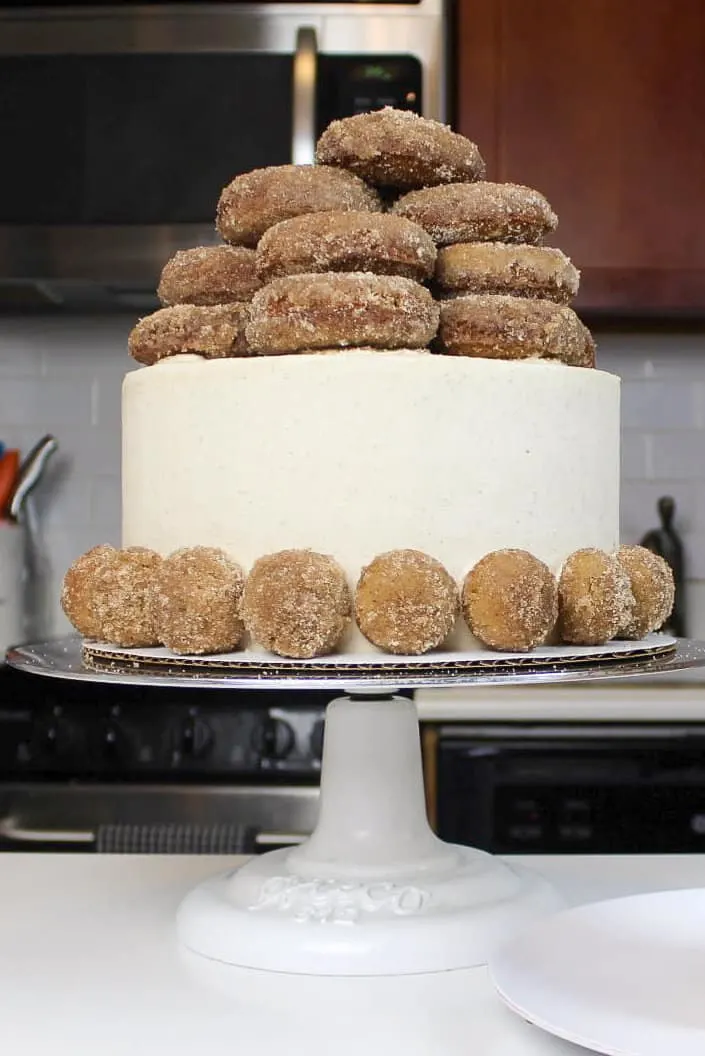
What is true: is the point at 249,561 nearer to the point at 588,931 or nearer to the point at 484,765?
the point at 588,931

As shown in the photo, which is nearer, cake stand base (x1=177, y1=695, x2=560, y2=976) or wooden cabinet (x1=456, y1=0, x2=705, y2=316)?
cake stand base (x1=177, y1=695, x2=560, y2=976)

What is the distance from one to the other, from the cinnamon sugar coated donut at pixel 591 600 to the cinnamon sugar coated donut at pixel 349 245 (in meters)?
0.26

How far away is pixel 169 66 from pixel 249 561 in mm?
1522

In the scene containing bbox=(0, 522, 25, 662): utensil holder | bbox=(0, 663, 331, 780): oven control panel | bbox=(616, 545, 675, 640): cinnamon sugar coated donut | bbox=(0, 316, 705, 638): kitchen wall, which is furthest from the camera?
bbox=(0, 316, 705, 638): kitchen wall

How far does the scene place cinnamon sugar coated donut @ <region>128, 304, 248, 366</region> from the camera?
1.10m

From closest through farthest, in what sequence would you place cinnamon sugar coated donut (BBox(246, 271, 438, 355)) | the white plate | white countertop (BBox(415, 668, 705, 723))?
the white plate, cinnamon sugar coated donut (BBox(246, 271, 438, 355)), white countertop (BBox(415, 668, 705, 723))

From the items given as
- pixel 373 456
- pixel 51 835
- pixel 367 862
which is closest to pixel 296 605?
pixel 373 456

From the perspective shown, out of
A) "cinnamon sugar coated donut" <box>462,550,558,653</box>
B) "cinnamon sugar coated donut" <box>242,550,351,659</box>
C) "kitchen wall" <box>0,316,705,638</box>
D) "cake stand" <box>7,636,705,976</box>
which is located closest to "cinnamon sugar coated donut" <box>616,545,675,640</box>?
"cake stand" <box>7,636,705,976</box>

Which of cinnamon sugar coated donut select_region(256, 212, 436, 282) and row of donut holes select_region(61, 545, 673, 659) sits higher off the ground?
cinnamon sugar coated donut select_region(256, 212, 436, 282)

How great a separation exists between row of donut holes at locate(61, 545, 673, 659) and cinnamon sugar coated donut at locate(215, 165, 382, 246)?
0.28 meters

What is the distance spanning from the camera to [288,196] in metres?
1.10

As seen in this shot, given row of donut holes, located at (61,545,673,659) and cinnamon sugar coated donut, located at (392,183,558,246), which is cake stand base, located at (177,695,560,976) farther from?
cinnamon sugar coated donut, located at (392,183,558,246)

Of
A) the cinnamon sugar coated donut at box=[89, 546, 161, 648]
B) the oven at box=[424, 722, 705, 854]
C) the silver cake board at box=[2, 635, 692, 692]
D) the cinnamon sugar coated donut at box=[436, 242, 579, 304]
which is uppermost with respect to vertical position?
the cinnamon sugar coated donut at box=[436, 242, 579, 304]

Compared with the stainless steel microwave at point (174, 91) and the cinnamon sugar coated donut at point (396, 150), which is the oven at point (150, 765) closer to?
the stainless steel microwave at point (174, 91)
